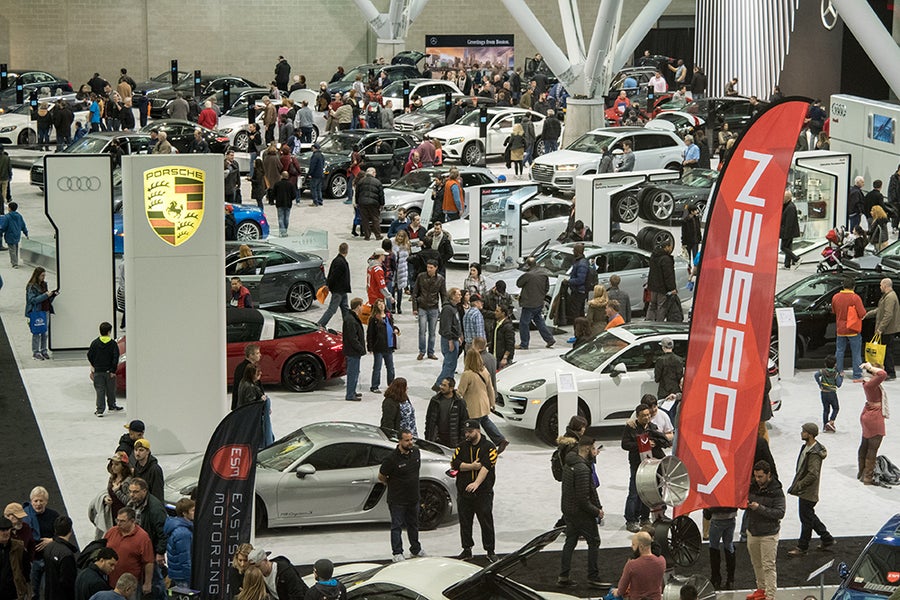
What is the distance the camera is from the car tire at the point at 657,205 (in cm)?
2936

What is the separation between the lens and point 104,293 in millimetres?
23250

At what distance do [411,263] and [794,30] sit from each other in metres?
26.6

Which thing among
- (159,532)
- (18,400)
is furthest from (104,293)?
(159,532)

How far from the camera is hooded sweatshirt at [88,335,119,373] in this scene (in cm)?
2003

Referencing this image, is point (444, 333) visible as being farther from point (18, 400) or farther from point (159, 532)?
point (159, 532)

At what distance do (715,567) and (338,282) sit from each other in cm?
1037

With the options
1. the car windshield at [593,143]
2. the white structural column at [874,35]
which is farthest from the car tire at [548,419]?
the car windshield at [593,143]

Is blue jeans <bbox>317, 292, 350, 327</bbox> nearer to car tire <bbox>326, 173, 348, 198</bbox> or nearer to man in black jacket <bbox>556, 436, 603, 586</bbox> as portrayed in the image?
man in black jacket <bbox>556, 436, 603, 586</bbox>

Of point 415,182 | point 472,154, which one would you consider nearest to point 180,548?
point 415,182

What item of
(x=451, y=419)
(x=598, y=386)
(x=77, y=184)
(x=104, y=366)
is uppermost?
(x=77, y=184)

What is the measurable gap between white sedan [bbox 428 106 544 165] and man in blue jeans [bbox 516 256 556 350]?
48.6 ft

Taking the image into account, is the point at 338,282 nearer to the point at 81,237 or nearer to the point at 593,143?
the point at 81,237

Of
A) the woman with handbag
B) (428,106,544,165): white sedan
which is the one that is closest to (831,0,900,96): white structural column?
(428,106,544,165): white sedan

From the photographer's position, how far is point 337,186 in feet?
119
